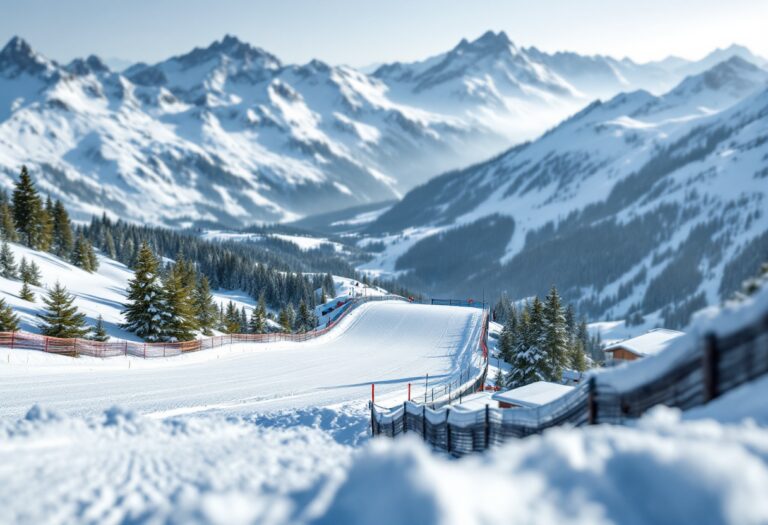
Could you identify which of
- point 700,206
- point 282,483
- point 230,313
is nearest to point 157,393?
point 282,483

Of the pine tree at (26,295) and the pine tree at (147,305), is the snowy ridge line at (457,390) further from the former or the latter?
the pine tree at (26,295)

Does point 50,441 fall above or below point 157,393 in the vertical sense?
above

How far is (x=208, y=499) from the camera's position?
4461 millimetres

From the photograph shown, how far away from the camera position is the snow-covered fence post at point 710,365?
438 cm

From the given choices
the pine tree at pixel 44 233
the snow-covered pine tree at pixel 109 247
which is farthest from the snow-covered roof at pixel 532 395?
the snow-covered pine tree at pixel 109 247

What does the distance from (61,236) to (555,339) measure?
2506 inches

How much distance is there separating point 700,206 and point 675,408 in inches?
8296

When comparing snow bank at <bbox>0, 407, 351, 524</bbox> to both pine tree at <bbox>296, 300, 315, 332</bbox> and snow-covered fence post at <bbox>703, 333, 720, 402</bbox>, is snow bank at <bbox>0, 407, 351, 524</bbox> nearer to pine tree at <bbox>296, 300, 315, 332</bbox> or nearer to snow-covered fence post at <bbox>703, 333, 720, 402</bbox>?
snow-covered fence post at <bbox>703, 333, 720, 402</bbox>

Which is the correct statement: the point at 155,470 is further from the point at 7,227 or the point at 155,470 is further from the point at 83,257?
the point at 7,227

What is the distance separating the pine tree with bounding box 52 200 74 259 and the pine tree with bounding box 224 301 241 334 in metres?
21.9

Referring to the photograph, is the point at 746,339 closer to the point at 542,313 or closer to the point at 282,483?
the point at 282,483

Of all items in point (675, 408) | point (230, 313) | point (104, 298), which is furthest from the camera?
point (230, 313)

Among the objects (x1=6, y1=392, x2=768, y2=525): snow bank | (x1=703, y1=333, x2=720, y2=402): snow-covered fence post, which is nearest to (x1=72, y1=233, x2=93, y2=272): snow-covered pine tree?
(x1=6, y1=392, x2=768, y2=525): snow bank

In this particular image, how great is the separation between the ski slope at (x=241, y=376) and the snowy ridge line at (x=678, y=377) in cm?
1409
